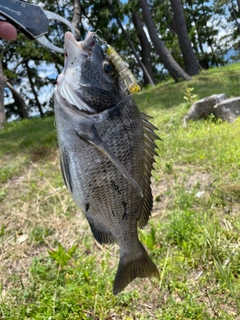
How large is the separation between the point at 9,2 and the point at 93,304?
212 cm

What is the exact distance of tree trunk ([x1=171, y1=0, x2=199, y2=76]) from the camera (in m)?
9.97

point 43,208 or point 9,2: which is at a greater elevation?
point 9,2

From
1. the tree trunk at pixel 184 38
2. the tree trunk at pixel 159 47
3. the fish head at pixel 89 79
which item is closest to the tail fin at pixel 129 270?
the fish head at pixel 89 79

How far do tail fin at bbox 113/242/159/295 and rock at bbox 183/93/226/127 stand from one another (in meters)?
4.25

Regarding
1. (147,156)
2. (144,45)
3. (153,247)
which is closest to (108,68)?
(147,156)

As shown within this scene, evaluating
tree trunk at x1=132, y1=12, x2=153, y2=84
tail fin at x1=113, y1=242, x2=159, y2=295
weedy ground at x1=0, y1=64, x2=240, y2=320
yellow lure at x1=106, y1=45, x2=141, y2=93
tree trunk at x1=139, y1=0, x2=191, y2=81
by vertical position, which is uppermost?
tree trunk at x1=132, y1=12, x2=153, y2=84

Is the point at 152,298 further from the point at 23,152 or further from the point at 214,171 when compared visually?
the point at 23,152

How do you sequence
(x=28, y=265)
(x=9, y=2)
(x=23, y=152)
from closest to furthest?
(x=9, y=2) → (x=28, y=265) → (x=23, y=152)

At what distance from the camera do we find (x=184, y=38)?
1043 cm

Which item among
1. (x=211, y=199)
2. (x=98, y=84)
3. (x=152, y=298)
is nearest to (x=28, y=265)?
(x=152, y=298)

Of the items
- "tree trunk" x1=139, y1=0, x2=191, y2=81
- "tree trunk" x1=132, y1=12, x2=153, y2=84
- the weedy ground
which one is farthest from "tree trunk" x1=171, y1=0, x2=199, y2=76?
the weedy ground

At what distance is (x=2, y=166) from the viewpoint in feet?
18.0

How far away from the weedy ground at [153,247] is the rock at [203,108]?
2.69 ft

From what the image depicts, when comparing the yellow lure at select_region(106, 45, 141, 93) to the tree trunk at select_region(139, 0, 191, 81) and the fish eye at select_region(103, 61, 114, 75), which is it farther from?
the tree trunk at select_region(139, 0, 191, 81)
